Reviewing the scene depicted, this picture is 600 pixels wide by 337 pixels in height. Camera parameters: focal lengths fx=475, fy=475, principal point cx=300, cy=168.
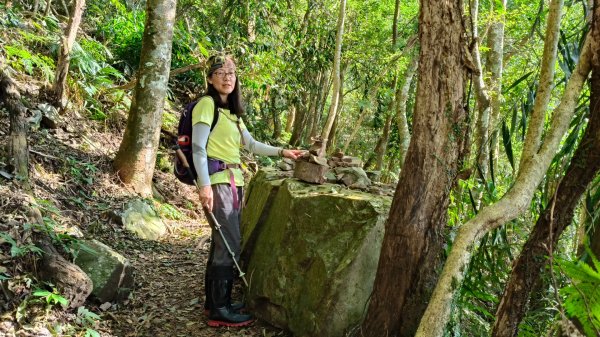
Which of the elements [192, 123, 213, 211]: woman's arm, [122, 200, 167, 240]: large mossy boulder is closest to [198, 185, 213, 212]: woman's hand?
[192, 123, 213, 211]: woman's arm

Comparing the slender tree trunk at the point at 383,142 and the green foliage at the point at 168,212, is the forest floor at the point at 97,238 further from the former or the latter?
the slender tree trunk at the point at 383,142

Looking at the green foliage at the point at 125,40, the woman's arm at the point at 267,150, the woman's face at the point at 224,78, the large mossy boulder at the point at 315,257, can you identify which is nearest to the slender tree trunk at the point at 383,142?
the green foliage at the point at 125,40

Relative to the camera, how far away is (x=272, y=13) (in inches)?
417

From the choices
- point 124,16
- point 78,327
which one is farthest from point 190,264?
point 124,16

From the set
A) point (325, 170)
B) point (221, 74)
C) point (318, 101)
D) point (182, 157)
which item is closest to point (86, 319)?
point (182, 157)

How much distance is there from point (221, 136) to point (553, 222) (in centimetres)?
248

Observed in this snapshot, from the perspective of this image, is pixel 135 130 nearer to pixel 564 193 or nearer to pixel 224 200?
pixel 224 200

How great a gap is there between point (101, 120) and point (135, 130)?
168 centimetres

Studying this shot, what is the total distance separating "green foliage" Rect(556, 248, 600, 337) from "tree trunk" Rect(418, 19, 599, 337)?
0.43m

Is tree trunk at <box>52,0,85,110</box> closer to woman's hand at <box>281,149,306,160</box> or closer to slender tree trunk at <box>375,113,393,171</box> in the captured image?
woman's hand at <box>281,149,306,160</box>

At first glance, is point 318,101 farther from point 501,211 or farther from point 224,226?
point 501,211

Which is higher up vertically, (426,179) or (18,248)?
(426,179)

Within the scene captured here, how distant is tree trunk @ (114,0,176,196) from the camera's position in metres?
6.36

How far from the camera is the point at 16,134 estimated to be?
4477 mm
